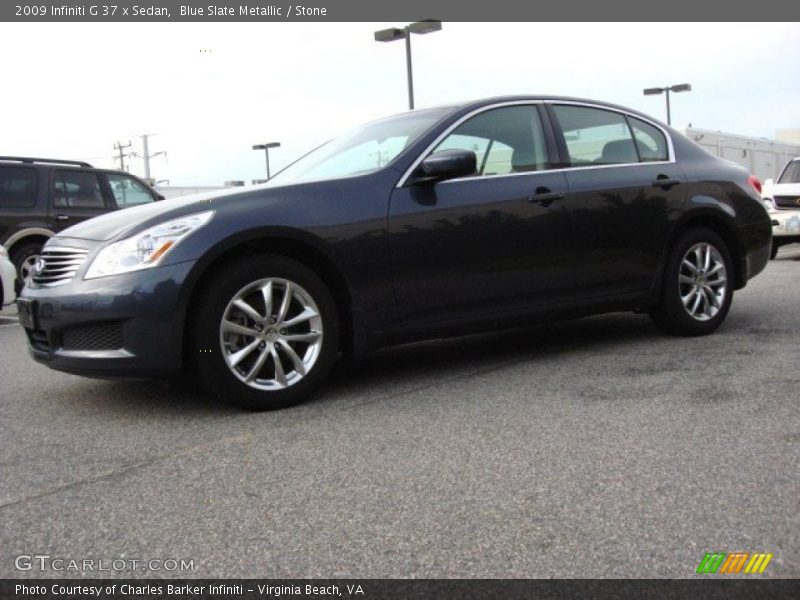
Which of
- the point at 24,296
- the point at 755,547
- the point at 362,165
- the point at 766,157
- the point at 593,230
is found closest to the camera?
the point at 755,547

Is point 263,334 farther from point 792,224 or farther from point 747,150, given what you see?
point 747,150

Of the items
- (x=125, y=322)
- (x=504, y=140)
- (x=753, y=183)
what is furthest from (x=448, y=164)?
(x=753, y=183)

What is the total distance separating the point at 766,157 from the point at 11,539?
34796 millimetres

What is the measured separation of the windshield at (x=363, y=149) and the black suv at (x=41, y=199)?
6451 millimetres

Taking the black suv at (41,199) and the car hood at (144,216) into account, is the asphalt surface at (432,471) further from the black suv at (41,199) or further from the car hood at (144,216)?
the black suv at (41,199)

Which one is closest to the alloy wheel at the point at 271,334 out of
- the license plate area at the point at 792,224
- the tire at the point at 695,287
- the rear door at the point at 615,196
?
→ the rear door at the point at 615,196

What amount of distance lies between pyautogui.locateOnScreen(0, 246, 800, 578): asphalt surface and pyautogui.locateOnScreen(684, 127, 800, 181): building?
82.9 ft

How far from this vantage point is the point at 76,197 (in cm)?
1135

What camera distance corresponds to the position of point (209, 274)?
403cm

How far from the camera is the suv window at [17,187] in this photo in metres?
10.7

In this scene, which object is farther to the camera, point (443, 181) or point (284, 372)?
point (443, 181)

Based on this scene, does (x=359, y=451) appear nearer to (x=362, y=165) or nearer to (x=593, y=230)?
(x=362, y=165)

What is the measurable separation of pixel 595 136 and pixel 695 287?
1.25m

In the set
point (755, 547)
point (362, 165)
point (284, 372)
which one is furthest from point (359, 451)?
point (362, 165)
